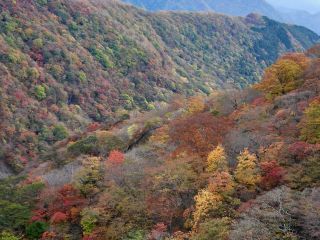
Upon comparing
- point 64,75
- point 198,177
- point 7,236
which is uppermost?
point 198,177

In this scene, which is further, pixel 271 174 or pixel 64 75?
pixel 64 75

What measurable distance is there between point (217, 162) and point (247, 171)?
12.7 feet

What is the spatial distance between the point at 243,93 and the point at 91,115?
76.0 metres

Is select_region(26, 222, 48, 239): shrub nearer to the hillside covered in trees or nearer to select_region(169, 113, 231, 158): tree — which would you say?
the hillside covered in trees

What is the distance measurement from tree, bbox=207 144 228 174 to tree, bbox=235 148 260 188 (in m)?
1.85

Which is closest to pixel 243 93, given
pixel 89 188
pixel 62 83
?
pixel 89 188

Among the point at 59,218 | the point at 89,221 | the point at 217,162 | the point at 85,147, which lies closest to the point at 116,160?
the point at 59,218

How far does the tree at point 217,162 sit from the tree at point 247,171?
1.85 meters

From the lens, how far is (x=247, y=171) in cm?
3869

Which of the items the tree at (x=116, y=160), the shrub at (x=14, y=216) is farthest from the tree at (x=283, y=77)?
the shrub at (x=14, y=216)

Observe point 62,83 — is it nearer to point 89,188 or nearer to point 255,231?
point 89,188

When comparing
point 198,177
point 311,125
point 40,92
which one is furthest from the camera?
point 40,92

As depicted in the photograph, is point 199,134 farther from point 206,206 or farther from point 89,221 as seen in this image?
point 206,206

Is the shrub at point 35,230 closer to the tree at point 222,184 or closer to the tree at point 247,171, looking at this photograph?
the tree at point 222,184
